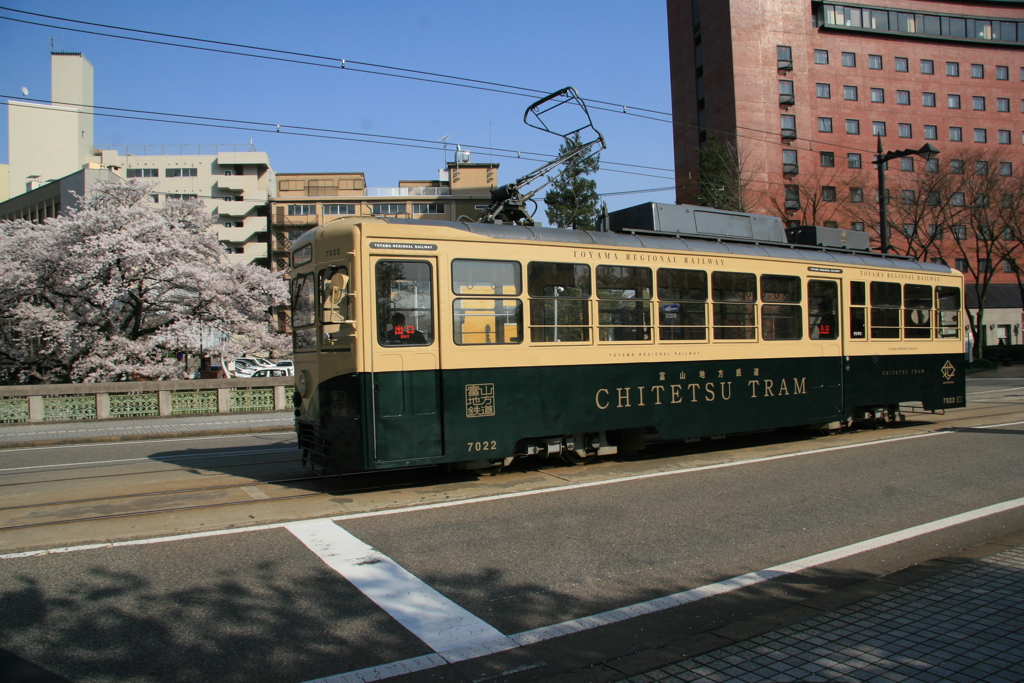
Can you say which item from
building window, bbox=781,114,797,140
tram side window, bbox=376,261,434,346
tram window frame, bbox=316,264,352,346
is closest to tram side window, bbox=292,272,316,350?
tram window frame, bbox=316,264,352,346

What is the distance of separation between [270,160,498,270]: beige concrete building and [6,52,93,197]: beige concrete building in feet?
69.7

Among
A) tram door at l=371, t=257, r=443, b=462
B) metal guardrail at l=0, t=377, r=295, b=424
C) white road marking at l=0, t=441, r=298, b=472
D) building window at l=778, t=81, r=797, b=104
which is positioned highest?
building window at l=778, t=81, r=797, b=104

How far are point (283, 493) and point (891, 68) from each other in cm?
6401

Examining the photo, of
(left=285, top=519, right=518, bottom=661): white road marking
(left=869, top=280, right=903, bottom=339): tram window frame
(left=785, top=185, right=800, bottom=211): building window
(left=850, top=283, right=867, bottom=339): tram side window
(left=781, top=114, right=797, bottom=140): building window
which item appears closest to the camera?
(left=285, top=519, right=518, bottom=661): white road marking

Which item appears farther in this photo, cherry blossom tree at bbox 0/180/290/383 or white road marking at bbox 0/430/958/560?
cherry blossom tree at bbox 0/180/290/383

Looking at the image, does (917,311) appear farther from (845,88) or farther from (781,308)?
(845,88)

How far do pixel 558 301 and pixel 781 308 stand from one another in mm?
4488

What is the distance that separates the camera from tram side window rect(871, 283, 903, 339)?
42.5ft

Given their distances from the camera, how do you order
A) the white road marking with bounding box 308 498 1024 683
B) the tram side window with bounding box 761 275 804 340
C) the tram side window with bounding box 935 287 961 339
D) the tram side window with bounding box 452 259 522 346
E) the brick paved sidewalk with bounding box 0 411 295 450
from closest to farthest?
the white road marking with bounding box 308 498 1024 683 < the tram side window with bounding box 452 259 522 346 < the tram side window with bounding box 761 275 804 340 < the tram side window with bounding box 935 287 961 339 < the brick paved sidewalk with bounding box 0 411 295 450

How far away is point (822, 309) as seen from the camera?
12.2m

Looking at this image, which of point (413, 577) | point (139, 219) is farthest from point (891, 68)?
point (413, 577)

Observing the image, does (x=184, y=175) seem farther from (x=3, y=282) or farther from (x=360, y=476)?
(x=360, y=476)

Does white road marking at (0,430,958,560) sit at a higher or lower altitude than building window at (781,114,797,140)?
lower

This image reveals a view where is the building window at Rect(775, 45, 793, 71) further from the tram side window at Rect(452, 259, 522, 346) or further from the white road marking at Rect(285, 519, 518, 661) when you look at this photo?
the white road marking at Rect(285, 519, 518, 661)
